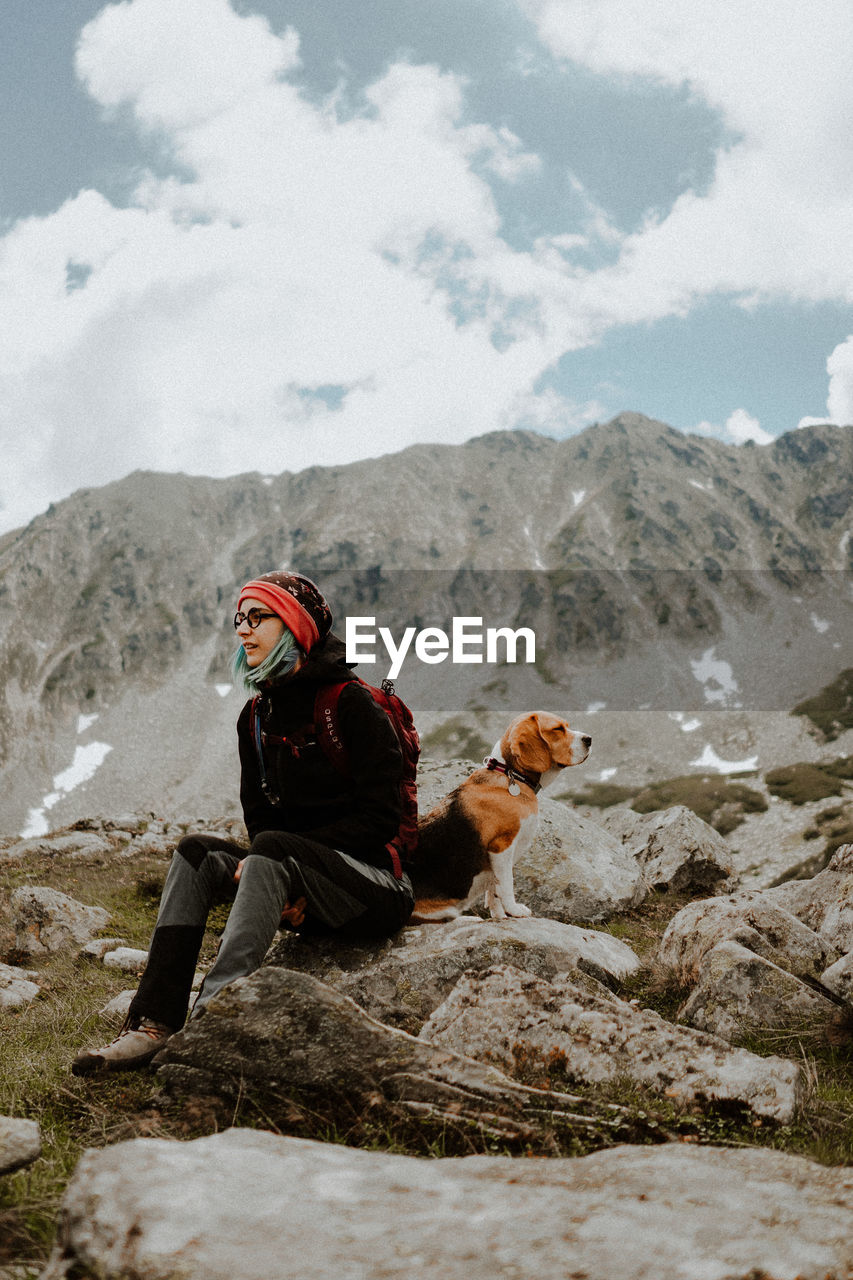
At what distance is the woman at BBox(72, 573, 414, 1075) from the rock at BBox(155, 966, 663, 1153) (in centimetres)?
59

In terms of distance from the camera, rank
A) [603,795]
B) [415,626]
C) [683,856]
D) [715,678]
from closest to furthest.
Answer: [683,856] < [603,795] < [715,678] < [415,626]

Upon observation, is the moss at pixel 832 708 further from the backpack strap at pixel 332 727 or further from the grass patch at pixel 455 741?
the backpack strap at pixel 332 727

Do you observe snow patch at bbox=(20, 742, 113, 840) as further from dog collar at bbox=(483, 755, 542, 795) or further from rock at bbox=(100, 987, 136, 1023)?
dog collar at bbox=(483, 755, 542, 795)

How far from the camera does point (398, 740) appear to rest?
5.39m

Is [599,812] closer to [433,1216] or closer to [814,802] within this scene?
[814,802]

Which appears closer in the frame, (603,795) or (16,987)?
(16,987)

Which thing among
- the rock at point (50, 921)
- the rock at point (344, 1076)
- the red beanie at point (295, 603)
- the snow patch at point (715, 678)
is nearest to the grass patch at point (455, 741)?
the snow patch at point (715, 678)

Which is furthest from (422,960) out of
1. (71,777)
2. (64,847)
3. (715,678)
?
(715,678)

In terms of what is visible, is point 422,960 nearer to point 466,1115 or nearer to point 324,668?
point 466,1115

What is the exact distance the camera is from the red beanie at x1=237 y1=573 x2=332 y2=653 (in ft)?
17.9

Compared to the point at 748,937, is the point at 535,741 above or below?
above

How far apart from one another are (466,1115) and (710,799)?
80104 mm

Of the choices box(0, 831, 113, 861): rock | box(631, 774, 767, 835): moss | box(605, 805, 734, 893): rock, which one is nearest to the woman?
box(605, 805, 734, 893): rock

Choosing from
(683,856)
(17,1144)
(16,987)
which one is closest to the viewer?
(17,1144)
